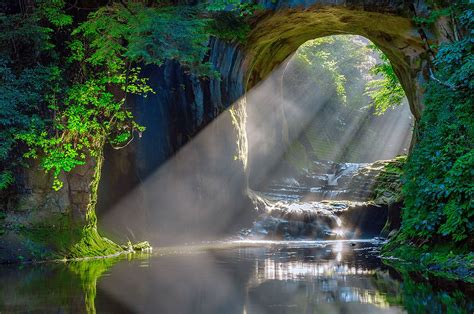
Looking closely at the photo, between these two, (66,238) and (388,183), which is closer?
(66,238)

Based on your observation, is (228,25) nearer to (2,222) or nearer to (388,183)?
(2,222)

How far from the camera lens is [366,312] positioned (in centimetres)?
493

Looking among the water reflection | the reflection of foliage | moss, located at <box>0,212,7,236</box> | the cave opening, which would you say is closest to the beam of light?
the cave opening

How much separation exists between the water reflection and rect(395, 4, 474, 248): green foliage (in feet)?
4.10

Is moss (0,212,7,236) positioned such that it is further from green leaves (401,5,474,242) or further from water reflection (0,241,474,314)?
green leaves (401,5,474,242)

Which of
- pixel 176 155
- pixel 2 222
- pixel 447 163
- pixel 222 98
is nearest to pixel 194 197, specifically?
pixel 176 155

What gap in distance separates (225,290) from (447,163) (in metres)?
5.11

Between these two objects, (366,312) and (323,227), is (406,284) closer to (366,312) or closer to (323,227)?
(366,312)

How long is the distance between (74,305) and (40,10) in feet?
27.9

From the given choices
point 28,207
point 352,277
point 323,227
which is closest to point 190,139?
point 323,227

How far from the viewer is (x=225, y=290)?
259 inches

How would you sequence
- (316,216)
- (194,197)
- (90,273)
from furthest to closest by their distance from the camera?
(316,216) → (194,197) → (90,273)

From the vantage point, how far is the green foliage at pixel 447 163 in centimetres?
881

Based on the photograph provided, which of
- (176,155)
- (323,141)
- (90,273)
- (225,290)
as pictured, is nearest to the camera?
(225,290)
